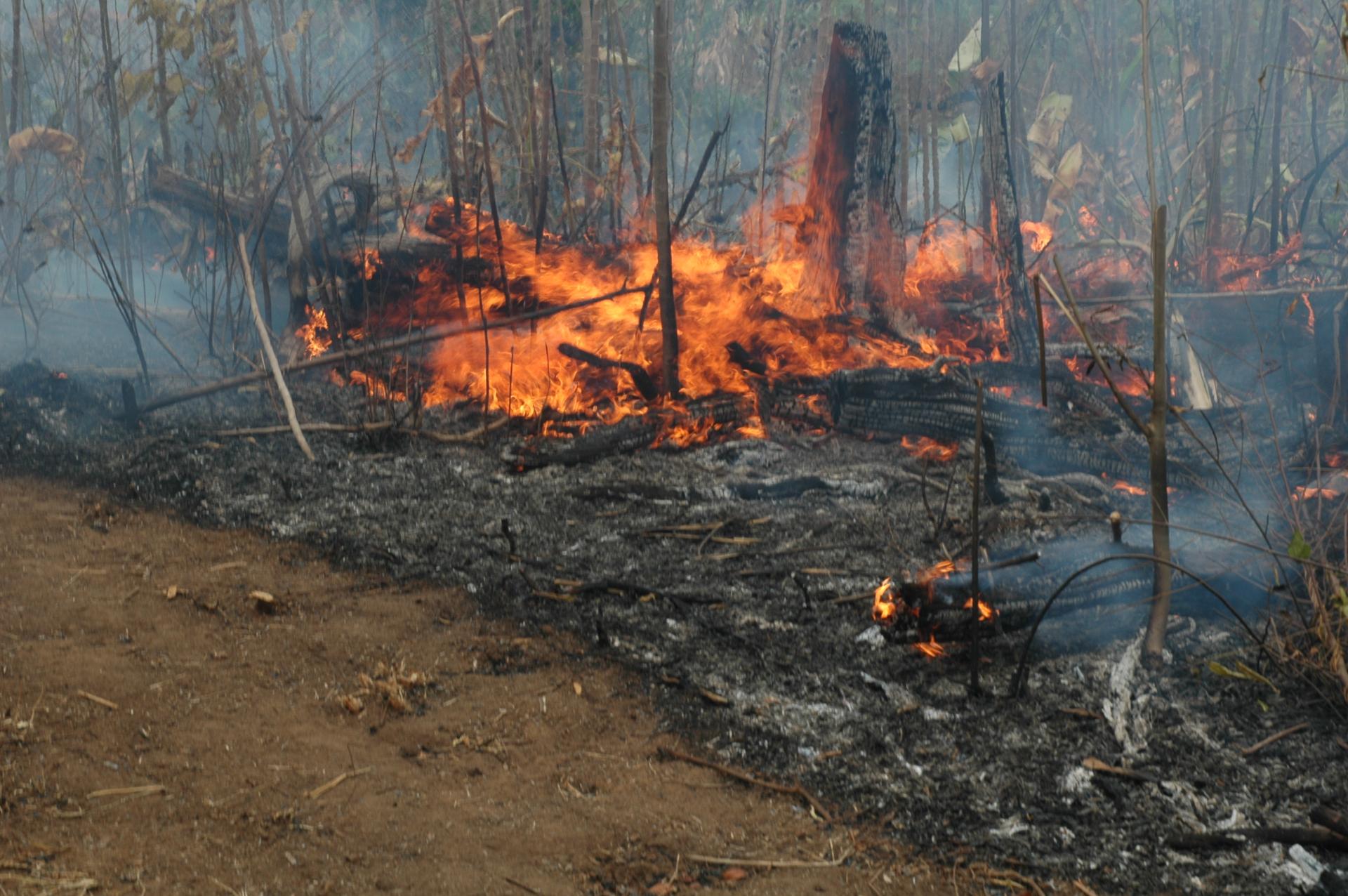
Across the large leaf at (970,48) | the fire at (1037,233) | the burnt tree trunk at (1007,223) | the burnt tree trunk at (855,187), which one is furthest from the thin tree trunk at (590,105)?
the large leaf at (970,48)

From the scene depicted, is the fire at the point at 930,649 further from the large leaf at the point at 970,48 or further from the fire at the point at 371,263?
the large leaf at the point at 970,48

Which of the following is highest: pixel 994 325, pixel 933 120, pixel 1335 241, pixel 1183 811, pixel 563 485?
pixel 933 120

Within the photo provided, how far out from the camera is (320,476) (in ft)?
19.0

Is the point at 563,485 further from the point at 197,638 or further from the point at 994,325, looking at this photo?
the point at 994,325

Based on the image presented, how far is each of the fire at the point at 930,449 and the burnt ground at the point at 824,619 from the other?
0.14 m

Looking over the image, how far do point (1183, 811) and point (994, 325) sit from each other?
21.5 ft

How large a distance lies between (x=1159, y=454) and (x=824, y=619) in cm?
143

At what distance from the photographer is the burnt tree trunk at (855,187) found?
815 centimetres

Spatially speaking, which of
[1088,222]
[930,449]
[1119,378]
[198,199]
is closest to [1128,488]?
[930,449]

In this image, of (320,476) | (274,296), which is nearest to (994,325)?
(320,476)

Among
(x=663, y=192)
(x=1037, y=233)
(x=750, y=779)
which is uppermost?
(x=1037, y=233)

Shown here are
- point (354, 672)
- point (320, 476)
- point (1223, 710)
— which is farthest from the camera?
point (320, 476)

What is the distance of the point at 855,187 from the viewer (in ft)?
27.0

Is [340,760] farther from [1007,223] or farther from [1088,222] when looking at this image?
[1088,222]
